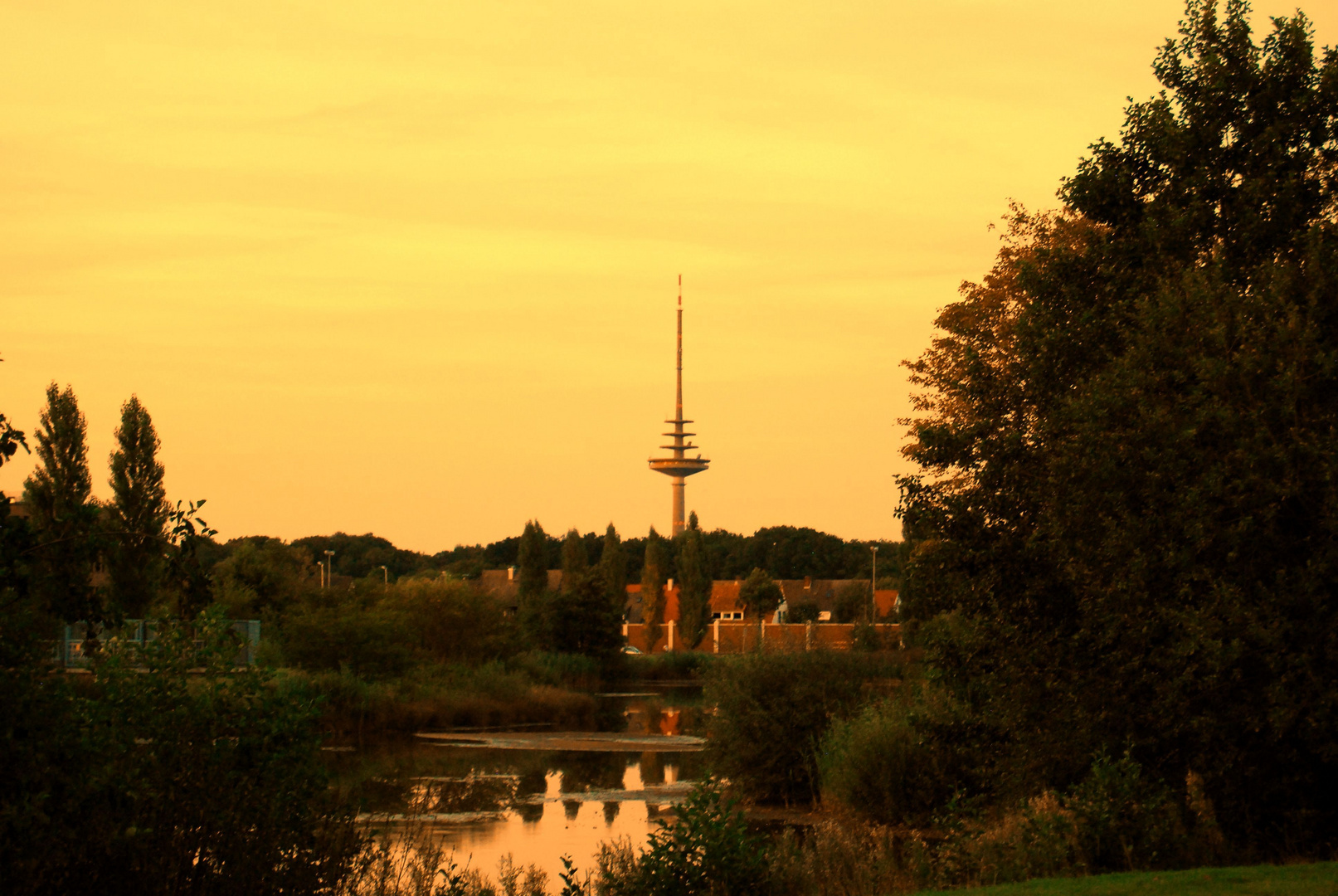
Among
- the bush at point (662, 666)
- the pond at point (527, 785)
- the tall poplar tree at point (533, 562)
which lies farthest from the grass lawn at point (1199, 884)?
the tall poplar tree at point (533, 562)

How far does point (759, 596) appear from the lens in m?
97.8

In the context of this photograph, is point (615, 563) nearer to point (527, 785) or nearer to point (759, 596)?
point (759, 596)

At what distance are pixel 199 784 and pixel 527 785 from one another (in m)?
18.0

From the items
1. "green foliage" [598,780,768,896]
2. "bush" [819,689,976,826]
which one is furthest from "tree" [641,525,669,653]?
"green foliage" [598,780,768,896]

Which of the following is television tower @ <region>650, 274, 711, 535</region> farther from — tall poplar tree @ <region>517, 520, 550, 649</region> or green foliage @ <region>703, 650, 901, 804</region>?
green foliage @ <region>703, 650, 901, 804</region>

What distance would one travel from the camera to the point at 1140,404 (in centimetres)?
1407

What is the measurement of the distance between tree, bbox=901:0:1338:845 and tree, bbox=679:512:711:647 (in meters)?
74.8

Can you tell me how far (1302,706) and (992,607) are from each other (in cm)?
407

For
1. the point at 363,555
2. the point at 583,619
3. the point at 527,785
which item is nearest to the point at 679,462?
the point at 363,555

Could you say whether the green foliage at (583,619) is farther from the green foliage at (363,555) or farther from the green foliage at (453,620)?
the green foliage at (363,555)

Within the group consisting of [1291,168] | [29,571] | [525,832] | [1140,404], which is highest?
[1291,168]

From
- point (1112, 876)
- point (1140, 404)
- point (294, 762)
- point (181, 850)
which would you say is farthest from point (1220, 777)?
point (181, 850)

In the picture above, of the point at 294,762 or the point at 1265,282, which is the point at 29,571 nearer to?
the point at 294,762

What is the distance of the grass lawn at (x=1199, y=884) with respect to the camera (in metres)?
10.6
